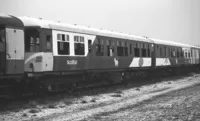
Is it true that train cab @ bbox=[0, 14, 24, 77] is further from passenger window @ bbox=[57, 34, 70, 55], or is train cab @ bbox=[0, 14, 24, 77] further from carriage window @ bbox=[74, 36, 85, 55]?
carriage window @ bbox=[74, 36, 85, 55]

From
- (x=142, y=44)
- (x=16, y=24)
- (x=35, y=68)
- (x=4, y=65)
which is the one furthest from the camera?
(x=142, y=44)

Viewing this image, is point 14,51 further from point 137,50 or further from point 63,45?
point 137,50

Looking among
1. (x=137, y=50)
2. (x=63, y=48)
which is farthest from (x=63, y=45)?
(x=137, y=50)

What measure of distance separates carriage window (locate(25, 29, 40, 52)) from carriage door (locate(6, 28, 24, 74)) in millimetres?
661

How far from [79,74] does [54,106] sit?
12.9ft

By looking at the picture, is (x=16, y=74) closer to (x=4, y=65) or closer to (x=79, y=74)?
(x=4, y=65)

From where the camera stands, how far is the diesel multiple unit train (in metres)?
10.6

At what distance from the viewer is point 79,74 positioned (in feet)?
48.8

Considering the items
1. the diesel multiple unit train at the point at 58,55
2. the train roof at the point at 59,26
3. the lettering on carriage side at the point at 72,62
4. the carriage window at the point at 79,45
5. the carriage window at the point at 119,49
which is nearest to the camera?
the diesel multiple unit train at the point at 58,55

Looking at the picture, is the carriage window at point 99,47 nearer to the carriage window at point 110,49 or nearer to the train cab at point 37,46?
the carriage window at point 110,49

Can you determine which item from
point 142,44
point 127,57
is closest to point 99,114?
point 127,57

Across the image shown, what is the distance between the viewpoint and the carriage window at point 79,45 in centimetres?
1412

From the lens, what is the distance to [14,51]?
10.7 m

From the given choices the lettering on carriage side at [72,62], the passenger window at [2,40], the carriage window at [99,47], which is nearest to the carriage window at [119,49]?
the carriage window at [99,47]
